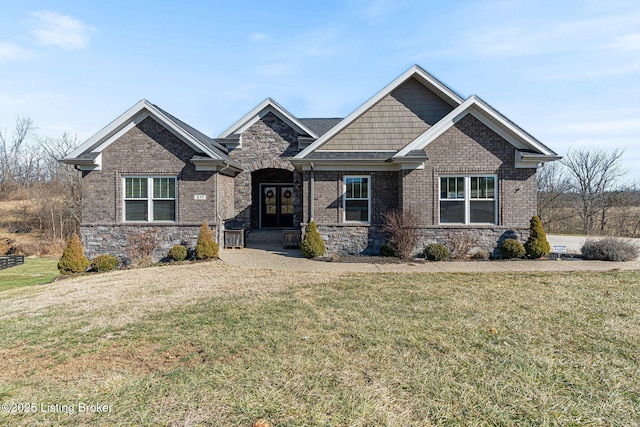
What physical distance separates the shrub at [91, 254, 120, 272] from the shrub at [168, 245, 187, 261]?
1992mm

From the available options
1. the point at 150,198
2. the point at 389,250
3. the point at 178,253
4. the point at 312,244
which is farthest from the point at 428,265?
the point at 150,198

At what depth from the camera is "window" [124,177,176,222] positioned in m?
13.9

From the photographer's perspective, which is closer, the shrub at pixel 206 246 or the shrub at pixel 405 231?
the shrub at pixel 405 231

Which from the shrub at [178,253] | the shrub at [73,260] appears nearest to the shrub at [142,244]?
the shrub at [178,253]

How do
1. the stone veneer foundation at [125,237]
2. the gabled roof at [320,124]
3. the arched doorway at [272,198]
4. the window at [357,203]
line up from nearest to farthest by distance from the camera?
the window at [357,203], the stone veneer foundation at [125,237], the gabled roof at [320,124], the arched doorway at [272,198]

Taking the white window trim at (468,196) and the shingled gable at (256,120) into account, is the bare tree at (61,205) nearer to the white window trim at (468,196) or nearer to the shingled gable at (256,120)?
the shingled gable at (256,120)

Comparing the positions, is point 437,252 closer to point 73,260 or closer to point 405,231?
point 405,231

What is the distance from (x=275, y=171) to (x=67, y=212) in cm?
2026

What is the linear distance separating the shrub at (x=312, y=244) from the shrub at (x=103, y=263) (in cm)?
699

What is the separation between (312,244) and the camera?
12.2 meters

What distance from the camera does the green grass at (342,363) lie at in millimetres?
3029

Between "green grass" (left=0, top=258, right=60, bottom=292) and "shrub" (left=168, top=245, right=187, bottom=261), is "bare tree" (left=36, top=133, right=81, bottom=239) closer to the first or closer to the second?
"green grass" (left=0, top=258, right=60, bottom=292)

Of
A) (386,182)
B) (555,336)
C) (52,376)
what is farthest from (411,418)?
(386,182)

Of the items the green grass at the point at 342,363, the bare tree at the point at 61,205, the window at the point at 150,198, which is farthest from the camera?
the bare tree at the point at 61,205
